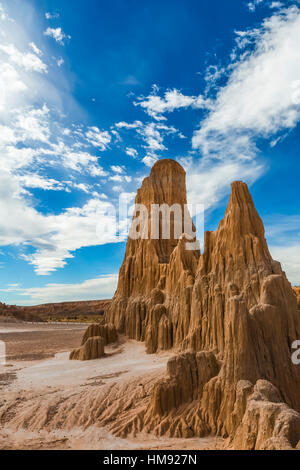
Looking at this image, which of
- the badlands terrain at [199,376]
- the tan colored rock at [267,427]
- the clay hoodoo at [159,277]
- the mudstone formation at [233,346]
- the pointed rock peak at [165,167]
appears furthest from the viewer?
the pointed rock peak at [165,167]

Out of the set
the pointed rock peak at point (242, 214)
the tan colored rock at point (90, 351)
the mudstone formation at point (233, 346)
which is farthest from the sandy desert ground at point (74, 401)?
the pointed rock peak at point (242, 214)

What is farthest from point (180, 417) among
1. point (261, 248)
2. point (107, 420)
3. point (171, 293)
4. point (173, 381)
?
point (171, 293)

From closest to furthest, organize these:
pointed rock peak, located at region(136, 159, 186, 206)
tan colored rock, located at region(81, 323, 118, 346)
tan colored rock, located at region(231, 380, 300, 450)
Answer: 1. tan colored rock, located at region(231, 380, 300, 450)
2. tan colored rock, located at region(81, 323, 118, 346)
3. pointed rock peak, located at region(136, 159, 186, 206)

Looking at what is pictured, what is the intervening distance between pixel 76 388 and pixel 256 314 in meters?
10.9

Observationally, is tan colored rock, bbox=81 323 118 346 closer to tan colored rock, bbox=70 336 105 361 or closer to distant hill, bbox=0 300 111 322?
tan colored rock, bbox=70 336 105 361

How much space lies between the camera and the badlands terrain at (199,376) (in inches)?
433

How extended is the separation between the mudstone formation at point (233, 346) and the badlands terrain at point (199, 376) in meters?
0.04

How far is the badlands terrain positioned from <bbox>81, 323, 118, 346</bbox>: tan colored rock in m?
3.21

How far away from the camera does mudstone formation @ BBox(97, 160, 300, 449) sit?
1015 cm

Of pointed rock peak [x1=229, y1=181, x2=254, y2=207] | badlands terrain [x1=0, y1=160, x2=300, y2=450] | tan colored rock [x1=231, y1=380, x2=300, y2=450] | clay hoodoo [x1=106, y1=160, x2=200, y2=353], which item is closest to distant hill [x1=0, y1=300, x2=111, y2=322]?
clay hoodoo [x1=106, y1=160, x2=200, y2=353]

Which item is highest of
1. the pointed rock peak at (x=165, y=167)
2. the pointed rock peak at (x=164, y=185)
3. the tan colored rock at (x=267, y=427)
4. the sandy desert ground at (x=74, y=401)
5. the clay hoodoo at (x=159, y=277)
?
the pointed rock peak at (x=165, y=167)

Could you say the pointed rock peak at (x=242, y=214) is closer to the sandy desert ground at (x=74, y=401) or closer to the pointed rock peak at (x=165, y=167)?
the sandy desert ground at (x=74, y=401)

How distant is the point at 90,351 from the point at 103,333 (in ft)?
18.8

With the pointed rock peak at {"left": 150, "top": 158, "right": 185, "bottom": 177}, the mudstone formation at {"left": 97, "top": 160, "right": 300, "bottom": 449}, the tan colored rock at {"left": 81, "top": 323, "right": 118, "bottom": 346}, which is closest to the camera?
the mudstone formation at {"left": 97, "top": 160, "right": 300, "bottom": 449}
